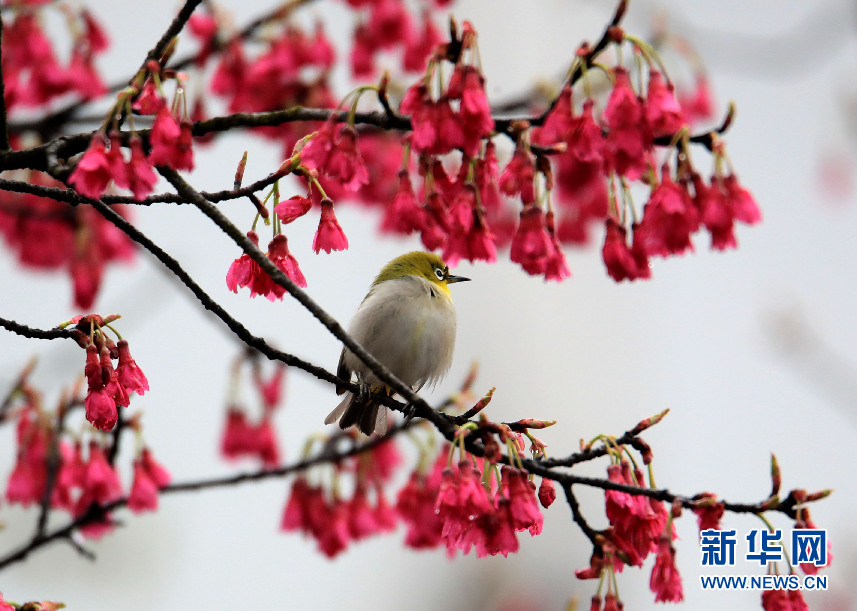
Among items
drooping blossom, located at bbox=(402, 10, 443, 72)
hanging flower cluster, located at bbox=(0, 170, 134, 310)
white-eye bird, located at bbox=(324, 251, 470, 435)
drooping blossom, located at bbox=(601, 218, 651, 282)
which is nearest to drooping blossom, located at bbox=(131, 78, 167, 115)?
drooping blossom, located at bbox=(601, 218, 651, 282)

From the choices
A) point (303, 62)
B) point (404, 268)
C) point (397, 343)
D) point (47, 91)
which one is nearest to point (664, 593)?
point (397, 343)

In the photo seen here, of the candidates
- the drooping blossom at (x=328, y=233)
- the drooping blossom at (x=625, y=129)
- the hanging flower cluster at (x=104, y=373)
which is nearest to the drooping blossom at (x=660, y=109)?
the drooping blossom at (x=625, y=129)

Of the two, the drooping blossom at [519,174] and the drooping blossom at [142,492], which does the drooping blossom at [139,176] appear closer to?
the drooping blossom at [519,174]

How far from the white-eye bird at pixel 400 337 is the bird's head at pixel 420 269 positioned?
150mm

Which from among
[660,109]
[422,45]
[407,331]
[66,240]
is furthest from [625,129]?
[66,240]

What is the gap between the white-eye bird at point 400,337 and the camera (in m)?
3.57

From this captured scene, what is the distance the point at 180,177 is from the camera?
1729mm

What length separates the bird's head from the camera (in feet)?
13.5

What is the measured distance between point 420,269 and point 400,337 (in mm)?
532

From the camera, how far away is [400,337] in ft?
12.1

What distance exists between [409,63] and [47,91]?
160 cm

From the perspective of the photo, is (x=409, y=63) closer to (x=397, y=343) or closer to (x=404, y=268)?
(x=404, y=268)

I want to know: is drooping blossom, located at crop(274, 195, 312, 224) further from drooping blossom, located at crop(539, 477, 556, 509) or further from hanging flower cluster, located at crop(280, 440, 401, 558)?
hanging flower cluster, located at crop(280, 440, 401, 558)

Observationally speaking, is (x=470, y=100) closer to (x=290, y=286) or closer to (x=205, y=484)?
(x=290, y=286)
